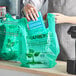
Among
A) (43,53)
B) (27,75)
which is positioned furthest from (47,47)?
(27,75)

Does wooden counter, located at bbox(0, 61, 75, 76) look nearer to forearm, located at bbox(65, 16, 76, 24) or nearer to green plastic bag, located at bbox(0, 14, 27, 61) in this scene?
green plastic bag, located at bbox(0, 14, 27, 61)

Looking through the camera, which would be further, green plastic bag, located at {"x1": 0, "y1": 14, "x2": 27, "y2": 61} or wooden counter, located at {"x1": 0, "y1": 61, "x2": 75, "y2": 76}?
green plastic bag, located at {"x1": 0, "y1": 14, "x2": 27, "y2": 61}

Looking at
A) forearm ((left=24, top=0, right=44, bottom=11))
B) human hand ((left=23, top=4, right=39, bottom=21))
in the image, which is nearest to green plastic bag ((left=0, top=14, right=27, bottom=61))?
human hand ((left=23, top=4, right=39, bottom=21))

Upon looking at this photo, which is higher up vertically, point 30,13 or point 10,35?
point 30,13

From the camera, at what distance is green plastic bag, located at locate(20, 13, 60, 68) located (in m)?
0.84

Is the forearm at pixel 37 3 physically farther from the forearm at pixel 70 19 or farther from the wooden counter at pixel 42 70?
the wooden counter at pixel 42 70

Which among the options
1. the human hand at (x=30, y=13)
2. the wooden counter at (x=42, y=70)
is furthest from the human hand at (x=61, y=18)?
the wooden counter at (x=42, y=70)

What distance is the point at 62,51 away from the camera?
1.03 m

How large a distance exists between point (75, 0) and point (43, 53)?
0.38 meters

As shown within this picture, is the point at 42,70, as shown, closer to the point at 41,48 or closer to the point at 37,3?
the point at 41,48

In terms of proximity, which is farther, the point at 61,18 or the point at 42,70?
the point at 61,18

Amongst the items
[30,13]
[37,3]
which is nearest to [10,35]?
[30,13]

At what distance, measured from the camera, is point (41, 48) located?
2.78 feet

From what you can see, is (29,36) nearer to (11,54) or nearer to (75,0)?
(11,54)
